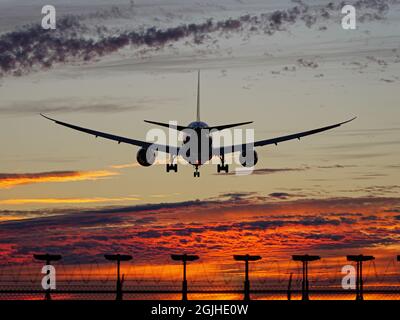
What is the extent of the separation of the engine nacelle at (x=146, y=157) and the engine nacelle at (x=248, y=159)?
37.4 ft

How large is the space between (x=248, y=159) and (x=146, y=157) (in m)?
13.2

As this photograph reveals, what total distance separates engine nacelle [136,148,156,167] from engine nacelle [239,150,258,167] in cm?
1139

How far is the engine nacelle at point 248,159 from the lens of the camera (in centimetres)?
18375

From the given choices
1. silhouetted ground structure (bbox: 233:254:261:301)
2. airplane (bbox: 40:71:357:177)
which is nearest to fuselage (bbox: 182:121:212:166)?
airplane (bbox: 40:71:357:177)

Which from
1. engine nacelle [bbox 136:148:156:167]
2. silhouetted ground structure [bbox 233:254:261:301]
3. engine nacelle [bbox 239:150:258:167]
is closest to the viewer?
silhouetted ground structure [bbox 233:254:261:301]

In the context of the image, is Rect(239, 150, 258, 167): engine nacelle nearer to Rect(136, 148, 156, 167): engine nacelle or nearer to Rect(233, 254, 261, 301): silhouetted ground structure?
Rect(136, 148, 156, 167): engine nacelle

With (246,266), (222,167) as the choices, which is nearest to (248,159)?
(222,167)

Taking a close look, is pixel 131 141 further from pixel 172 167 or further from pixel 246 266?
pixel 246 266

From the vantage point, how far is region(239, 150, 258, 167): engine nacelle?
183750mm

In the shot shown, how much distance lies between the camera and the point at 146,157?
18512 centimetres
